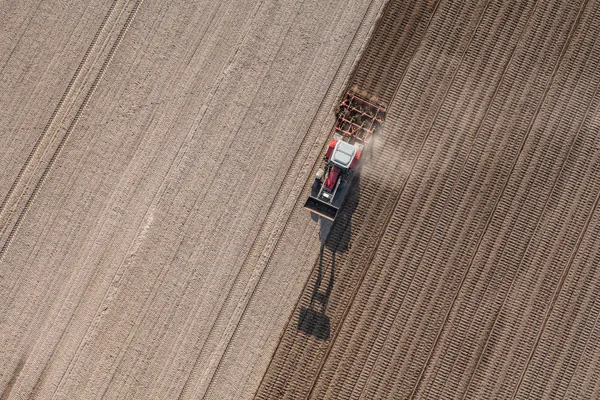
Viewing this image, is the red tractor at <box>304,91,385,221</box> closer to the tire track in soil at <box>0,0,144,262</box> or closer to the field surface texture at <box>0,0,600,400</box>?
the field surface texture at <box>0,0,600,400</box>

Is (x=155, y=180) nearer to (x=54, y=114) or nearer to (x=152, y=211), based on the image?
(x=152, y=211)

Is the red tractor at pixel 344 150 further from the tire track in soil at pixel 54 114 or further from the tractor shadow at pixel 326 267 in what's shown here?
the tire track in soil at pixel 54 114

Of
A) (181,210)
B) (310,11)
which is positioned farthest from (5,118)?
(310,11)

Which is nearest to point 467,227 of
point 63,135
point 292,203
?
point 292,203

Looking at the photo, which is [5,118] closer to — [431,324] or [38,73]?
[38,73]

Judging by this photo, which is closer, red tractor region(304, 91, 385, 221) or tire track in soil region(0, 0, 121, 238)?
red tractor region(304, 91, 385, 221)

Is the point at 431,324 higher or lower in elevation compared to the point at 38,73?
lower

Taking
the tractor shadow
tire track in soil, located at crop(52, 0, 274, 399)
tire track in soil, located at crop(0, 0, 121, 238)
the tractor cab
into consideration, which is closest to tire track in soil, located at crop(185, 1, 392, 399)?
the tractor cab
